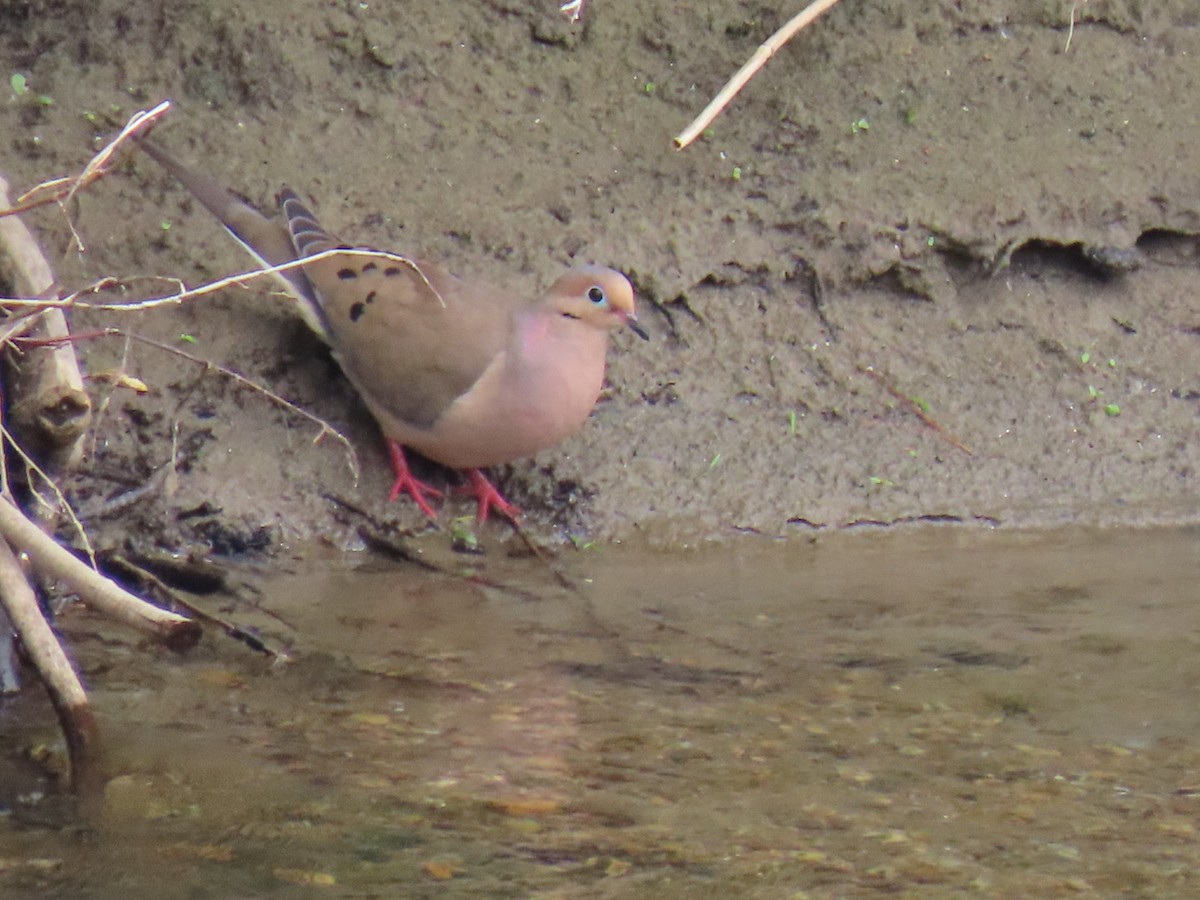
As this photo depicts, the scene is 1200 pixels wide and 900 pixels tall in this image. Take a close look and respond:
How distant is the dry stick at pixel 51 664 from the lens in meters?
3.22

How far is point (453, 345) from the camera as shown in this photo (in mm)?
5062

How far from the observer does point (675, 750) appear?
3.63m

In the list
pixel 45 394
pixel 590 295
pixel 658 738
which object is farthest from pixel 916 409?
pixel 45 394

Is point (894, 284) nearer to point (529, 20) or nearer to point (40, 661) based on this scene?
point (529, 20)

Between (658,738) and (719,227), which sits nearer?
(658,738)

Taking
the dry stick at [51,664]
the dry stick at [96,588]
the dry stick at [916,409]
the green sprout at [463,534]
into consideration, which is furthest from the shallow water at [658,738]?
the dry stick at [916,409]

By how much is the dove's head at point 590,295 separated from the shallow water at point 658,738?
0.73 m

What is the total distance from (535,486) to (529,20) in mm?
1941

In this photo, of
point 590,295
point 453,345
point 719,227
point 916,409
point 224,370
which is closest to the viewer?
point 224,370

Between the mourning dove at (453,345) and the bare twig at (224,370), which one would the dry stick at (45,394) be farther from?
the mourning dove at (453,345)

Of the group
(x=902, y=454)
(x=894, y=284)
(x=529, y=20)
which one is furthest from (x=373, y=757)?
(x=529, y=20)

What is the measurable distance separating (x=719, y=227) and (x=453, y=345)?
4.20 ft

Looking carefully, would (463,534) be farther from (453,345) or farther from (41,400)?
(41,400)

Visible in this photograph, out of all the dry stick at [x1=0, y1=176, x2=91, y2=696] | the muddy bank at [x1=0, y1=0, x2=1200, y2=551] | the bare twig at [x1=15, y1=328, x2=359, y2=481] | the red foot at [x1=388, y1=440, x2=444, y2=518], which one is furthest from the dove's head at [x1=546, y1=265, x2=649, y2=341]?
the dry stick at [x1=0, y1=176, x2=91, y2=696]
